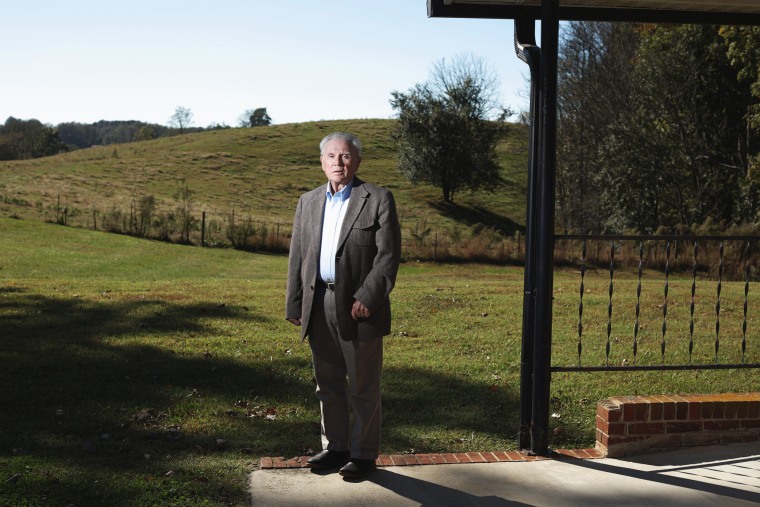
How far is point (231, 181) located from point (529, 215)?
46935 millimetres

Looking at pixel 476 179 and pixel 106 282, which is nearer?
pixel 106 282

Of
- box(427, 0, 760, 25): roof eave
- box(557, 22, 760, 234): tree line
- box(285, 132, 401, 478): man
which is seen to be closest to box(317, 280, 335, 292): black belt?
box(285, 132, 401, 478): man

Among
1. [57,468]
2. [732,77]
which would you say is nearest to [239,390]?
[57,468]

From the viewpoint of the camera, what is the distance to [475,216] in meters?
47.7

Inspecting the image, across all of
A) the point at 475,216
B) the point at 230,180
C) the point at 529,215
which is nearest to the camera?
the point at 529,215

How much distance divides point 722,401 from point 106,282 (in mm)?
12228

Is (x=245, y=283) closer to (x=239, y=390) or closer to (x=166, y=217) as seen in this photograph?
(x=239, y=390)

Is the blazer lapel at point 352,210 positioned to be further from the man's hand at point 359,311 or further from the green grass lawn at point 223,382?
the green grass lawn at point 223,382

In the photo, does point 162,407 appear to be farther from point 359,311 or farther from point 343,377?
point 359,311

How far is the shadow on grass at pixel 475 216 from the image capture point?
46044mm

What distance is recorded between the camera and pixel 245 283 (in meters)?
15.3

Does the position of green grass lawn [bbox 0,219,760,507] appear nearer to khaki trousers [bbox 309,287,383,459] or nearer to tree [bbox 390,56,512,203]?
khaki trousers [bbox 309,287,383,459]

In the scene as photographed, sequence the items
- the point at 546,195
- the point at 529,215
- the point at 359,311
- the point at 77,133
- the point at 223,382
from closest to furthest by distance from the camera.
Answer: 1. the point at 359,311
2. the point at 546,195
3. the point at 529,215
4. the point at 223,382
5. the point at 77,133

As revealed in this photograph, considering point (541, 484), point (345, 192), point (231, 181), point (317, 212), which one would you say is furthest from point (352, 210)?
point (231, 181)
